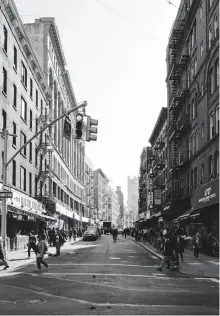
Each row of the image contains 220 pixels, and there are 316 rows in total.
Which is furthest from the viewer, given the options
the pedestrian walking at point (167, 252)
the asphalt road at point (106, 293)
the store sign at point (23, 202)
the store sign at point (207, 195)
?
the store sign at point (23, 202)

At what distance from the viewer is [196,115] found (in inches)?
1706

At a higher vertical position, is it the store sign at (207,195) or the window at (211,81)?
the window at (211,81)

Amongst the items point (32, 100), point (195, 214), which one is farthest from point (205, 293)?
point (32, 100)

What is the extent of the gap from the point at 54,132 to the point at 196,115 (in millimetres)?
32383

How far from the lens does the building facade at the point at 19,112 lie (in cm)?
3834

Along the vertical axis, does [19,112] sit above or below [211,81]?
below

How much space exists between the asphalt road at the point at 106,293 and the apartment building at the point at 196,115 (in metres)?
11.2

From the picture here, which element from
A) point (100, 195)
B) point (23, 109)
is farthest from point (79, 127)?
point (100, 195)

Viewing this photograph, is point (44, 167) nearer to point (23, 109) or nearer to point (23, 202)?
point (23, 109)

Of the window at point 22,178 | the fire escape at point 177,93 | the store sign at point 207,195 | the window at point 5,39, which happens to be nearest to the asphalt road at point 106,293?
the store sign at point 207,195

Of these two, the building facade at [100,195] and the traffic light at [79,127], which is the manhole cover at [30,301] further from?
the building facade at [100,195]

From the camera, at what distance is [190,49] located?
4684 cm

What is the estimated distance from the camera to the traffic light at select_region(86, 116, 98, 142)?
1822cm

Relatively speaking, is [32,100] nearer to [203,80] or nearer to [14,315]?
[203,80]
